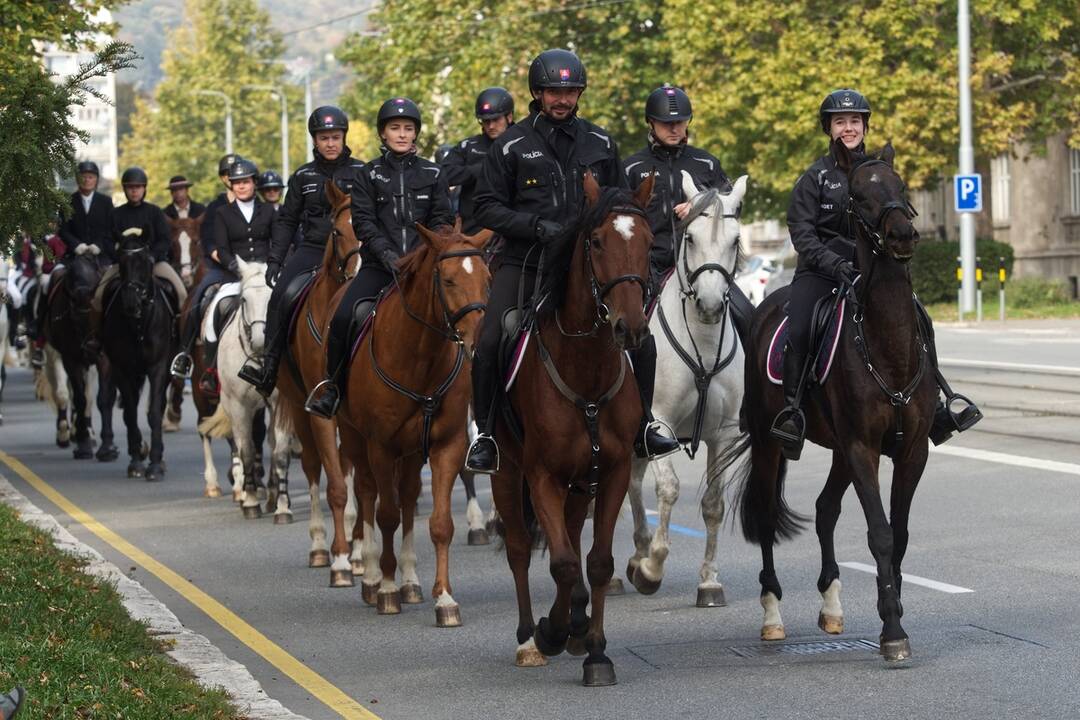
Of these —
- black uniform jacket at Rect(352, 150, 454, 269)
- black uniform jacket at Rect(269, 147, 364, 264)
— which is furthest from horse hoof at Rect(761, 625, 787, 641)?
black uniform jacket at Rect(269, 147, 364, 264)

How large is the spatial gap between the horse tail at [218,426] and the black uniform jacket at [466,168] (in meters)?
3.18

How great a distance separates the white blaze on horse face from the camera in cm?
823

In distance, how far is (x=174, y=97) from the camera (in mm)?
106750

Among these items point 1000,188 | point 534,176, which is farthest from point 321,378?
point 1000,188

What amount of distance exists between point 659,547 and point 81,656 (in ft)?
Answer: 11.9

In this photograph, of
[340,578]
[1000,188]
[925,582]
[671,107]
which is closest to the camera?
[925,582]


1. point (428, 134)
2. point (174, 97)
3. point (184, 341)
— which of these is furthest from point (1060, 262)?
point (174, 97)

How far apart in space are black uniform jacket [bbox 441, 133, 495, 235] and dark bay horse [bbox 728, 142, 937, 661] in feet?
16.7

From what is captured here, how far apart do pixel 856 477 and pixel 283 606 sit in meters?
3.70

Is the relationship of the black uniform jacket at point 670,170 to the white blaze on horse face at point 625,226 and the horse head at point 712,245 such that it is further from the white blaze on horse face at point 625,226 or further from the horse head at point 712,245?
the white blaze on horse face at point 625,226

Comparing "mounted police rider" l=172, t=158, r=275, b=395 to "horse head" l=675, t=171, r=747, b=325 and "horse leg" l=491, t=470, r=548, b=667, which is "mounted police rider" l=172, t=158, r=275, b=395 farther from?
"horse leg" l=491, t=470, r=548, b=667

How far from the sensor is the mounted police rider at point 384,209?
11727 mm

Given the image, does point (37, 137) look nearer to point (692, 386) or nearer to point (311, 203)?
point (692, 386)

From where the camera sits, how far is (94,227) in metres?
20.9
